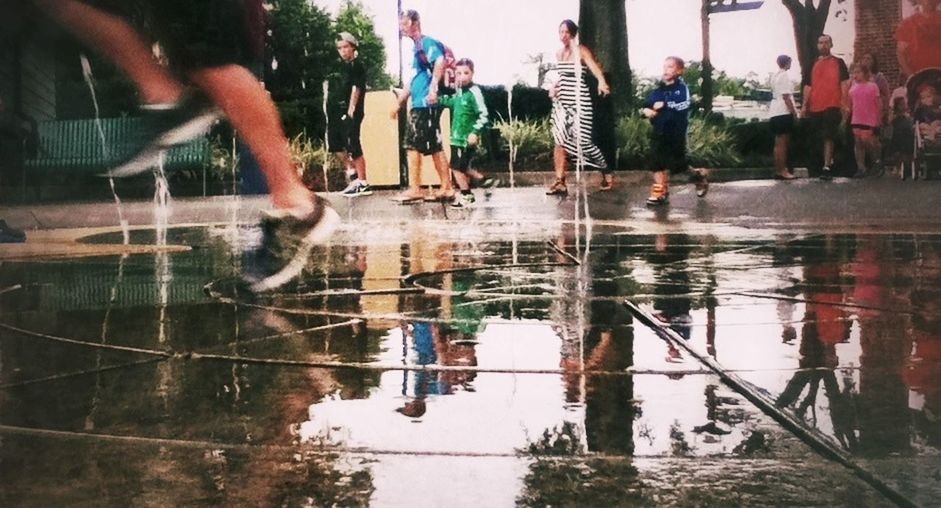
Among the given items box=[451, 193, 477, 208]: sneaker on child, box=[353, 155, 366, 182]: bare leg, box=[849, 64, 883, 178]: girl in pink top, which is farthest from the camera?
box=[451, 193, 477, 208]: sneaker on child

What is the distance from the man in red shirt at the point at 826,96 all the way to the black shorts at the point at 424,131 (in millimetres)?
1612

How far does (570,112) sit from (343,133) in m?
1.03

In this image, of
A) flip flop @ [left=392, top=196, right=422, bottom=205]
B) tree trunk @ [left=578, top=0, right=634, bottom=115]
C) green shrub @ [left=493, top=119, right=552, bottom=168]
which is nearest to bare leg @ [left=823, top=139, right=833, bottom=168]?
tree trunk @ [left=578, top=0, right=634, bottom=115]

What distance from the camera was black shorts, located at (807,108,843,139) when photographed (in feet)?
13.9

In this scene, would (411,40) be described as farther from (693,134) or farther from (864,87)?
(864,87)

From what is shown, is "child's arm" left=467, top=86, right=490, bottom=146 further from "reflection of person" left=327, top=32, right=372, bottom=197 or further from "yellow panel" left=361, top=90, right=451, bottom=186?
"reflection of person" left=327, top=32, right=372, bottom=197

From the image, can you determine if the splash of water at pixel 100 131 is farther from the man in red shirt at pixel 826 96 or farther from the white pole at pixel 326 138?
the man in red shirt at pixel 826 96

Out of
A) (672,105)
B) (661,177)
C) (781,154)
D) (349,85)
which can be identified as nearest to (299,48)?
(349,85)

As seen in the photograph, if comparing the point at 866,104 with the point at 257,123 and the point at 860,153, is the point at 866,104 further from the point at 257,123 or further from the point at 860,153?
the point at 257,123

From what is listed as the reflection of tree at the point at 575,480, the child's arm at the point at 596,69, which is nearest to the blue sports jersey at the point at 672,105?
the child's arm at the point at 596,69

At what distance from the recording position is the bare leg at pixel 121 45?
3.47 m

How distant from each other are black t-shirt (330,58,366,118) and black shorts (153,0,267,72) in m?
0.65

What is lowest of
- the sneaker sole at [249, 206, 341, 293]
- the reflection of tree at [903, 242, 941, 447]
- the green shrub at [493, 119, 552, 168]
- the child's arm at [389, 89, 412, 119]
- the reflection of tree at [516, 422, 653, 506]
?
the reflection of tree at [516, 422, 653, 506]

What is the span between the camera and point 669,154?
449cm
